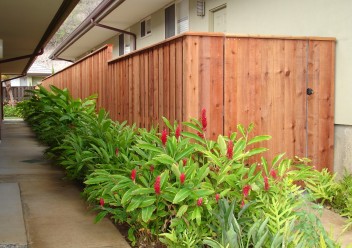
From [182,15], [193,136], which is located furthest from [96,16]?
[193,136]

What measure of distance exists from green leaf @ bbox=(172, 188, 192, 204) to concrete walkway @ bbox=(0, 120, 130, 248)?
2.43 ft

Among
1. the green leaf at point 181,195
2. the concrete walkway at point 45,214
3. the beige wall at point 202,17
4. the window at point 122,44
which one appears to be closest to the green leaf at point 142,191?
the green leaf at point 181,195

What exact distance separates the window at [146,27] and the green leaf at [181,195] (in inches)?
426

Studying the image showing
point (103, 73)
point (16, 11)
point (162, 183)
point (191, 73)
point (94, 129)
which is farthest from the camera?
point (103, 73)

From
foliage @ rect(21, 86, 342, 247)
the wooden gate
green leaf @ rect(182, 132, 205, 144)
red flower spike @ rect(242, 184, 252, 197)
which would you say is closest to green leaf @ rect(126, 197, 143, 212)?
foliage @ rect(21, 86, 342, 247)

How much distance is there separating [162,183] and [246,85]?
212 centimetres

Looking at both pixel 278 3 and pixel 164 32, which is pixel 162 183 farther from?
pixel 164 32

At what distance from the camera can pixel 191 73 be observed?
17.1 feet

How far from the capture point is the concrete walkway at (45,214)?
4.02m

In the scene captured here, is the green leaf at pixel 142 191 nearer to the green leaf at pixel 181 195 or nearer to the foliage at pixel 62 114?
the green leaf at pixel 181 195

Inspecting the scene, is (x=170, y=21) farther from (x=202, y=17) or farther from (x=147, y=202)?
(x=147, y=202)

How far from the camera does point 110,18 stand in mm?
14492

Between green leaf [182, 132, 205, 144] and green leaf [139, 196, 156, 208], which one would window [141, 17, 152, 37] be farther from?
green leaf [139, 196, 156, 208]

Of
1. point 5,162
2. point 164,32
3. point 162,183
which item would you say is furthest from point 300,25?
point 164,32
